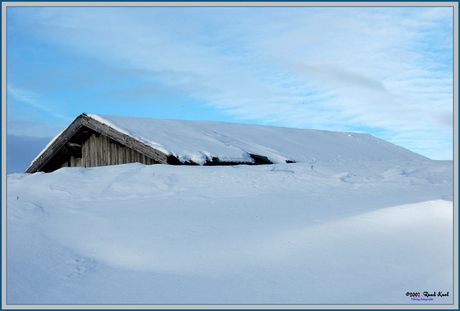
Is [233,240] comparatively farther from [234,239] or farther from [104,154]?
[104,154]

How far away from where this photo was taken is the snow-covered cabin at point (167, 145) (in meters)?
8.41

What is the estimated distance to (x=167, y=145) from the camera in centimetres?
831

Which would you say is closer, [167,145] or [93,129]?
[167,145]

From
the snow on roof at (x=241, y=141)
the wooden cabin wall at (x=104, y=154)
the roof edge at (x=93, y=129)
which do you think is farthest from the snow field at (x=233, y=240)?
the wooden cabin wall at (x=104, y=154)

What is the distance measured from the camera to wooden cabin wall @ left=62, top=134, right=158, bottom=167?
30.1 ft

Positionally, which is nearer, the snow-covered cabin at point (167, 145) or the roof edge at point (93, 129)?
the roof edge at point (93, 129)

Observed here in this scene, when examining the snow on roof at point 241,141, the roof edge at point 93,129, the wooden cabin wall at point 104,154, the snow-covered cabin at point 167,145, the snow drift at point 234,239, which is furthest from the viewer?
the wooden cabin wall at point 104,154

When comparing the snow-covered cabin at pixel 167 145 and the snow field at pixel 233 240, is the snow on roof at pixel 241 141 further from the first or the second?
the snow field at pixel 233 240

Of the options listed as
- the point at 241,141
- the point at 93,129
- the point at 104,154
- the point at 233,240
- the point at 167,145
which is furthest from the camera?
the point at 241,141

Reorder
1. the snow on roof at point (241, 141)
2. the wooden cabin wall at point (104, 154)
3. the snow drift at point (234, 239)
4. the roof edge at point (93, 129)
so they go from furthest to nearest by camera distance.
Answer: the wooden cabin wall at point (104, 154)
the snow on roof at point (241, 141)
the roof edge at point (93, 129)
the snow drift at point (234, 239)

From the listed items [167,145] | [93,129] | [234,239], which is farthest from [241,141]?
[234,239]

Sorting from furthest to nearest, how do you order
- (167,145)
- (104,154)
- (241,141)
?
(241,141) < (104,154) < (167,145)

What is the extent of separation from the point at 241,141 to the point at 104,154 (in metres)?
3.71

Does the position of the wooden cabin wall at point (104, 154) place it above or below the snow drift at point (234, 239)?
above
